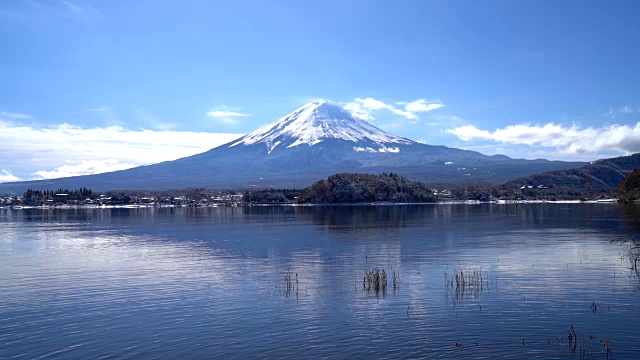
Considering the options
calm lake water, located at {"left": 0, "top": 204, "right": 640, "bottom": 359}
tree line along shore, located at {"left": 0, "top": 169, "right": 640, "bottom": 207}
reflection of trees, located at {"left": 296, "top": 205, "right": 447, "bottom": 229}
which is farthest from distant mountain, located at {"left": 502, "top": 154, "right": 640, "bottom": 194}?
calm lake water, located at {"left": 0, "top": 204, "right": 640, "bottom": 359}

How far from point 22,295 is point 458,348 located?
1608 cm

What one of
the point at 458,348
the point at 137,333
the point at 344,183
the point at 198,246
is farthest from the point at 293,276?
the point at 344,183

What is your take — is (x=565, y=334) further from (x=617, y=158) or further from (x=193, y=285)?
(x=617, y=158)

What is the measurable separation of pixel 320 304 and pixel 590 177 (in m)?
177

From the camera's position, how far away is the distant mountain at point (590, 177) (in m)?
171

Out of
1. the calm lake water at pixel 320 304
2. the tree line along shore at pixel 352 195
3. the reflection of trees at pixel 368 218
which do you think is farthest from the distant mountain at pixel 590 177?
the calm lake water at pixel 320 304

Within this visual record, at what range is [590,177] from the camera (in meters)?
177

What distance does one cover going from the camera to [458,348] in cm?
1388

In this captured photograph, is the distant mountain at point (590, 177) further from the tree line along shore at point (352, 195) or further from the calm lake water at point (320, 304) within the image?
the calm lake water at point (320, 304)

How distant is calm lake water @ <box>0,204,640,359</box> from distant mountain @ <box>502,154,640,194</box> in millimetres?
144662

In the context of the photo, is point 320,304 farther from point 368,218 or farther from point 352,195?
point 352,195

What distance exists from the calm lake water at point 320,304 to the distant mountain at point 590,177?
144662mm

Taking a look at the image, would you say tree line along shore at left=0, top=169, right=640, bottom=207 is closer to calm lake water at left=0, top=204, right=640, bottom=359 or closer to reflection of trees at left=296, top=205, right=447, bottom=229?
reflection of trees at left=296, top=205, right=447, bottom=229

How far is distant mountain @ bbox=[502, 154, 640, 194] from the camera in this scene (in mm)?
170875
